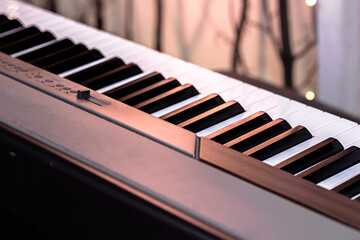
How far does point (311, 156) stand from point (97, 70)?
0.53 m

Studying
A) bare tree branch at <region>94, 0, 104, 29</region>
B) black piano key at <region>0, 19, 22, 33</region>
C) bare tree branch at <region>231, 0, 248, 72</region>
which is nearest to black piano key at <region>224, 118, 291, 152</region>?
black piano key at <region>0, 19, 22, 33</region>

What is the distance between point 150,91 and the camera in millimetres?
1337

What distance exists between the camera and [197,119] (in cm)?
122

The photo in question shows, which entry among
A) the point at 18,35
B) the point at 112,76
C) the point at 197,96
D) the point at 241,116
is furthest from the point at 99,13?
the point at 241,116

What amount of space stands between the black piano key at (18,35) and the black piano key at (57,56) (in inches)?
5.0

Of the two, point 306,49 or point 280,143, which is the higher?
point 280,143

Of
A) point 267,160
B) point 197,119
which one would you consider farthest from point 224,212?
point 197,119

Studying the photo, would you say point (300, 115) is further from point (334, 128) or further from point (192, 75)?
point (192, 75)

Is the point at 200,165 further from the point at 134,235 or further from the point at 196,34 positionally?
the point at 196,34

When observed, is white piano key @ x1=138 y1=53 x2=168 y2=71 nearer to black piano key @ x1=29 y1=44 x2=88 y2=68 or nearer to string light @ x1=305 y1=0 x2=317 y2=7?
black piano key @ x1=29 y1=44 x2=88 y2=68

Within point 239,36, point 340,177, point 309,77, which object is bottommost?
point 309,77

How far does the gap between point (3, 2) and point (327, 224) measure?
123 cm

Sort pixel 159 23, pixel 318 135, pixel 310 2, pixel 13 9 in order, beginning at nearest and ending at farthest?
pixel 318 135 < pixel 13 9 < pixel 310 2 < pixel 159 23

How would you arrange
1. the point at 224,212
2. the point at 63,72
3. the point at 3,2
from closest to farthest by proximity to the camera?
the point at 224,212, the point at 63,72, the point at 3,2
